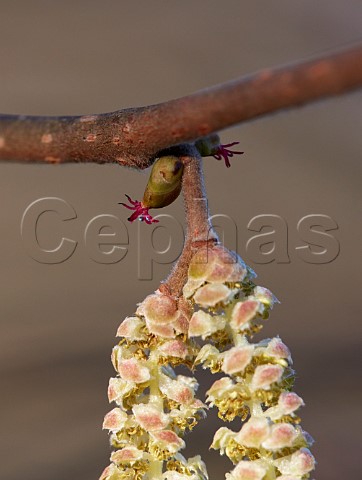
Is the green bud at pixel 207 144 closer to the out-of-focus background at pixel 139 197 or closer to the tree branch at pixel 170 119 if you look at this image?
the tree branch at pixel 170 119

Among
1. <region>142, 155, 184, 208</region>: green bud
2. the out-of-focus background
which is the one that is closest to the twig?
<region>142, 155, 184, 208</region>: green bud

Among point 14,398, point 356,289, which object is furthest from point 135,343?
point 356,289

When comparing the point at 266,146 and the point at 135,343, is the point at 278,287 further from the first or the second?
the point at 135,343

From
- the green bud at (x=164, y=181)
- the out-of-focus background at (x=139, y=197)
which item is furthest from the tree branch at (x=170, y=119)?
the out-of-focus background at (x=139, y=197)

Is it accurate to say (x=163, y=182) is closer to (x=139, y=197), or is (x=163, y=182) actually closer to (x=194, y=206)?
(x=194, y=206)

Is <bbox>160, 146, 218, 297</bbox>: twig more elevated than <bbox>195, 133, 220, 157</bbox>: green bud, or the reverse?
<bbox>195, 133, 220, 157</bbox>: green bud

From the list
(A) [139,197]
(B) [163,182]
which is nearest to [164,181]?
(B) [163,182]

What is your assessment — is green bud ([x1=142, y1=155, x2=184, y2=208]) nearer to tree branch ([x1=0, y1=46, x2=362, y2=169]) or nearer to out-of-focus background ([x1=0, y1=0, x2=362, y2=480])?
tree branch ([x1=0, y1=46, x2=362, y2=169])
